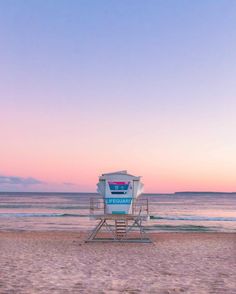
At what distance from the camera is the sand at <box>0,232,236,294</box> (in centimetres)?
1130

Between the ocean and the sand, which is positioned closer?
the sand

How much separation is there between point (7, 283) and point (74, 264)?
12.8ft

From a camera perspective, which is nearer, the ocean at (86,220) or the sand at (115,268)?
the sand at (115,268)

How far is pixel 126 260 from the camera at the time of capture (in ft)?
52.9

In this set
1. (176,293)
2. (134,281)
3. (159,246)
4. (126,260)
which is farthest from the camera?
(159,246)

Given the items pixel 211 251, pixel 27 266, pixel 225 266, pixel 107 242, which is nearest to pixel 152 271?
pixel 225 266

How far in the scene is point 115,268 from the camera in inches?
565

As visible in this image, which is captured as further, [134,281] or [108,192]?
[108,192]

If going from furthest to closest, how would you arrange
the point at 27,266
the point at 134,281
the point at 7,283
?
the point at 27,266, the point at 134,281, the point at 7,283

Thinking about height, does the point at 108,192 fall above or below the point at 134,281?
above

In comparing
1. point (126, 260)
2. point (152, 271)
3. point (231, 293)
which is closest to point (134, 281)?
point (152, 271)

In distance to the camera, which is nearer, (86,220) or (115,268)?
(115,268)

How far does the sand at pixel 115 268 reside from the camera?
11.3 meters

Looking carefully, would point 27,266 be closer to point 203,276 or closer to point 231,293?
point 203,276
